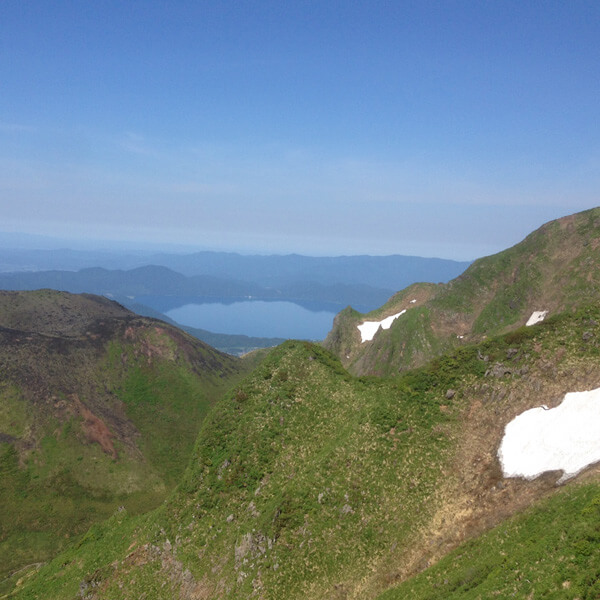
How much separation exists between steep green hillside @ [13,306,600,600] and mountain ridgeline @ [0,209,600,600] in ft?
0.34

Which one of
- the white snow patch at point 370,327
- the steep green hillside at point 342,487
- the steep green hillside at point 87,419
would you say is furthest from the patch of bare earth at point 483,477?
the white snow patch at point 370,327

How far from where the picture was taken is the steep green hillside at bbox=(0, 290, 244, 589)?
2323 inches

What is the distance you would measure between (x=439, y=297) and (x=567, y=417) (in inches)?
2390

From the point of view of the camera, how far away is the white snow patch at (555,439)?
24.4 meters

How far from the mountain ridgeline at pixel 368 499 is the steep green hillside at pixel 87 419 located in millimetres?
14318

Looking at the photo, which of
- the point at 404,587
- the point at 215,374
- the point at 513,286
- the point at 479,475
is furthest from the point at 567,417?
the point at 215,374

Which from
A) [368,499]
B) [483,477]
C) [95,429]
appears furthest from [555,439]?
[95,429]

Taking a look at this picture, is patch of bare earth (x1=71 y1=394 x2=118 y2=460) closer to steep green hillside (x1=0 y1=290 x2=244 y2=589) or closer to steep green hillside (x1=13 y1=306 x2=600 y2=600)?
steep green hillside (x1=0 y1=290 x2=244 y2=589)

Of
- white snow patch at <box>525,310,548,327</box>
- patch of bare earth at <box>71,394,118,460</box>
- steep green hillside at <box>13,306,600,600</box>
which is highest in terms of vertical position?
white snow patch at <box>525,310,548,327</box>

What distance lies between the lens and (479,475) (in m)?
26.2

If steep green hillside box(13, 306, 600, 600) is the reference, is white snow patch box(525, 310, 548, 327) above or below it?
above

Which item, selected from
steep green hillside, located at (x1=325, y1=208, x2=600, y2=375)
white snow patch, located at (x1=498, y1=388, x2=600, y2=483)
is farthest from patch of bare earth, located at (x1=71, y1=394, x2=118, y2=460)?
white snow patch, located at (x1=498, y1=388, x2=600, y2=483)

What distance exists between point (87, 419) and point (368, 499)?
65.9m

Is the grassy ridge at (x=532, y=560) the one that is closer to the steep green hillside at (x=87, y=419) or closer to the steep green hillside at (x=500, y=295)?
the steep green hillside at (x=500, y=295)
